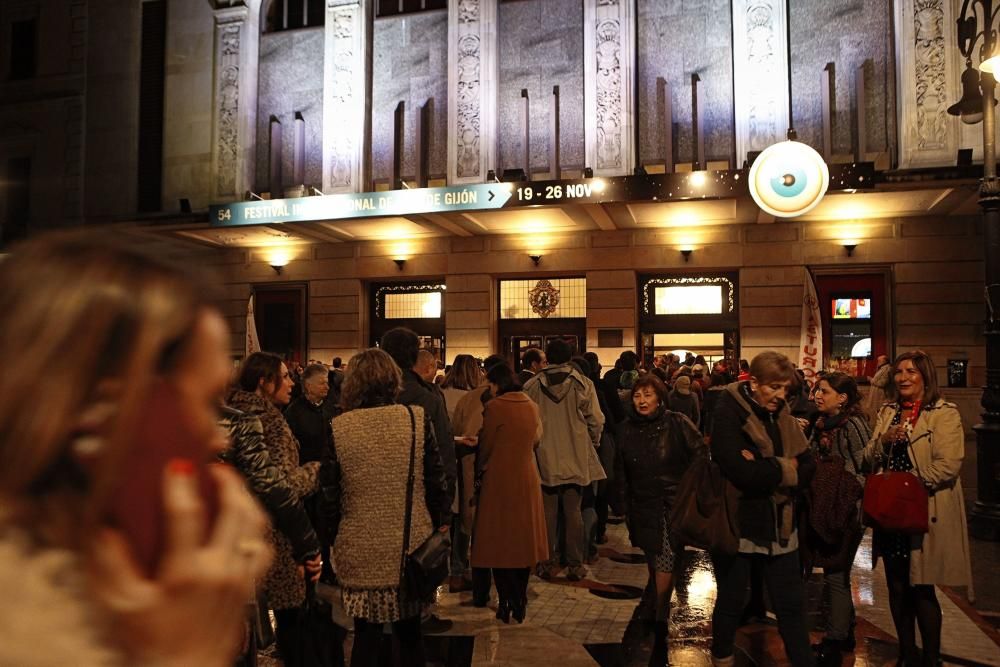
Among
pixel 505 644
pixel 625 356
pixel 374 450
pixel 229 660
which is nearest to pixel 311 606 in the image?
pixel 374 450

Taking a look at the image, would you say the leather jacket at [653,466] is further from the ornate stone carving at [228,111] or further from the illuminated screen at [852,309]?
the ornate stone carving at [228,111]

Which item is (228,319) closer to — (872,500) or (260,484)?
(260,484)

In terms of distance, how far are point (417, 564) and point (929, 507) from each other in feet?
11.1

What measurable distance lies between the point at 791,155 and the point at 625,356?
554 centimetres

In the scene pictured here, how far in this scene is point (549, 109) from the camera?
59.9 ft

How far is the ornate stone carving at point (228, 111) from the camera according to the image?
20.1m

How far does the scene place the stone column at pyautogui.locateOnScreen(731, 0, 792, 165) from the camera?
1659cm

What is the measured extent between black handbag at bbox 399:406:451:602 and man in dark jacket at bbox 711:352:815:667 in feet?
5.98

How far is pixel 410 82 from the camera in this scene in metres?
19.4

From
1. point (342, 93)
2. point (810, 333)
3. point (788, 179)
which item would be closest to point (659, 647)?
point (788, 179)

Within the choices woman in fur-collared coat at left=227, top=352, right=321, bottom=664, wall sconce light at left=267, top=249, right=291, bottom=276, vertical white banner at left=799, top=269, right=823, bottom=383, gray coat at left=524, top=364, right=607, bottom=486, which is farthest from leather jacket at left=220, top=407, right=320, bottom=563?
wall sconce light at left=267, top=249, right=291, bottom=276

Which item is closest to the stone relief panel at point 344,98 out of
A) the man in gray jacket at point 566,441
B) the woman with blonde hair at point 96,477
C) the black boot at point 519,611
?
the man in gray jacket at point 566,441

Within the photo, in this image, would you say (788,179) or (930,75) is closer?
(788,179)

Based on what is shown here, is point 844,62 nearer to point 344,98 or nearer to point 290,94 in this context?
point 344,98
